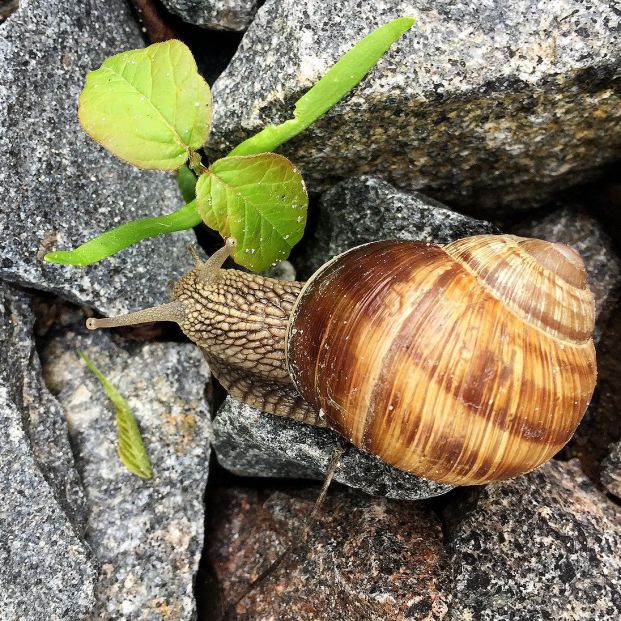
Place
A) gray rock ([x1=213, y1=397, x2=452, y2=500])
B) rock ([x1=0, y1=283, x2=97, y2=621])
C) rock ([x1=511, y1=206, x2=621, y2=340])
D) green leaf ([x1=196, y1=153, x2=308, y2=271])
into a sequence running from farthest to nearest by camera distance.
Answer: rock ([x1=511, y1=206, x2=621, y2=340]), gray rock ([x1=213, y1=397, x2=452, y2=500]), rock ([x1=0, y1=283, x2=97, y2=621]), green leaf ([x1=196, y1=153, x2=308, y2=271])

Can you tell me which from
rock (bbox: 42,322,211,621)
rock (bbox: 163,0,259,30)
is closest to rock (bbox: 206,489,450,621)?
rock (bbox: 42,322,211,621)

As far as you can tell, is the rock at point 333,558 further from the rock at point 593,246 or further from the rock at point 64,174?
the rock at point 593,246

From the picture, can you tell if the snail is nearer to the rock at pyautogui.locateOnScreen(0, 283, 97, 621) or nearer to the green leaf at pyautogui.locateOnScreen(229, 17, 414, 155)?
the green leaf at pyautogui.locateOnScreen(229, 17, 414, 155)

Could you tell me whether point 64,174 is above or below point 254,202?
below

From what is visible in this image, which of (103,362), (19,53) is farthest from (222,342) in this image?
(19,53)

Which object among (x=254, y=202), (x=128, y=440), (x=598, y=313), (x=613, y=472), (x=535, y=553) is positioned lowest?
(x=128, y=440)

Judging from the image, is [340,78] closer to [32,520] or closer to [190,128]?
[190,128]

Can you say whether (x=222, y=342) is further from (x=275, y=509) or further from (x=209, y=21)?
(x=209, y=21)

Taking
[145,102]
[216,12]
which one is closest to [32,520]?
[145,102]
